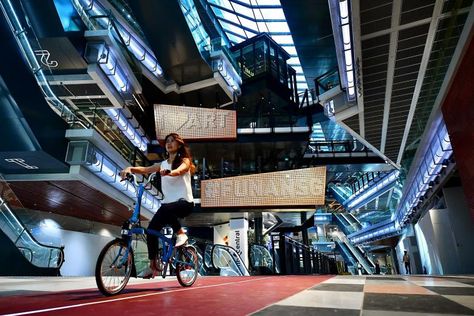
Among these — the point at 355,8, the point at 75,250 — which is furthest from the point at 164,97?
the point at 355,8

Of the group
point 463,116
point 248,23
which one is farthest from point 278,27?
point 463,116

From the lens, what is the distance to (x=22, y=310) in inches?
61.1

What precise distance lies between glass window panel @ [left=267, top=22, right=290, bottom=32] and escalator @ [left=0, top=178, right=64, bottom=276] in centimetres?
1706

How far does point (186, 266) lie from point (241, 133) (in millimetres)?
11034

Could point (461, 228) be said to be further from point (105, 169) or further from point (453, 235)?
point (105, 169)

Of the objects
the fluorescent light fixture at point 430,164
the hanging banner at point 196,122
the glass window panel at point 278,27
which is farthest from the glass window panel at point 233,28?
the fluorescent light fixture at point 430,164

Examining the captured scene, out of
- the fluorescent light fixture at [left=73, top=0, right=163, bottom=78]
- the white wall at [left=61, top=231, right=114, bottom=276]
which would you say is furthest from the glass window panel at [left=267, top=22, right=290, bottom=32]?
the white wall at [left=61, top=231, right=114, bottom=276]

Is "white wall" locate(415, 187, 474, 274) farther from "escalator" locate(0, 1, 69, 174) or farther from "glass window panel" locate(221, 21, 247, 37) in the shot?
"glass window panel" locate(221, 21, 247, 37)

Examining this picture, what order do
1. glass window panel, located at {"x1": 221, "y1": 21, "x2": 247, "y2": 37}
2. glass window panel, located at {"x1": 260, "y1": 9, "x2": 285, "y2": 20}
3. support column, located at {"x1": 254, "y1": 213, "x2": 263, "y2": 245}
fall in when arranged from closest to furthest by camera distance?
support column, located at {"x1": 254, "y1": 213, "x2": 263, "y2": 245} → glass window panel, located at {"x1": 260, "y1": 9, "x2": 285, "y2": 20} → glass window panel, located at {"x1": 221, "y1": 21, "x2": 247, "y2": 37}

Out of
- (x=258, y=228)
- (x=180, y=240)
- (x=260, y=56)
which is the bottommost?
(x=180, y=240)

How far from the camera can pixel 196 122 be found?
13.7 metres

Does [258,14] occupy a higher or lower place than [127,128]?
higher

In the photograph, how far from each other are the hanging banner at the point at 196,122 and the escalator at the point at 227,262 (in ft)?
16.4

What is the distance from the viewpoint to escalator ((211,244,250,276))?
11.4 metres
